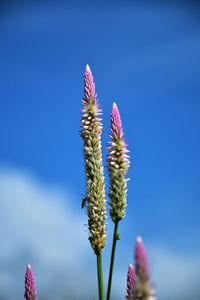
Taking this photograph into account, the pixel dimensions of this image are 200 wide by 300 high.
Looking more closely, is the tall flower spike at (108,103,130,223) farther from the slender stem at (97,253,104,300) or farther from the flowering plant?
the slender stem at (97,253,104,300)

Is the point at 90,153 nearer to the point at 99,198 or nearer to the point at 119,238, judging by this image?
the point at 99,198

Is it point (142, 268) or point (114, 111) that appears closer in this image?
point (142, 268)

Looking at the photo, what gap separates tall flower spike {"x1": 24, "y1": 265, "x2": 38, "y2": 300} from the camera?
7340 mm

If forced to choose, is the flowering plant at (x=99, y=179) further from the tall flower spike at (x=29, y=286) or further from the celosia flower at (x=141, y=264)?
the celosia flower at (x=141, y=264)

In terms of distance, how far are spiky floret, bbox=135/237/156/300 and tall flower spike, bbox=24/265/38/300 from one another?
3593 millimetres

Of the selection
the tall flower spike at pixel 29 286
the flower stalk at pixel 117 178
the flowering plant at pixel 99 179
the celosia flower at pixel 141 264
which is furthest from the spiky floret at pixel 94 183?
the celosia flower at pixel 141 264

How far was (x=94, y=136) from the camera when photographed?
8.16 m

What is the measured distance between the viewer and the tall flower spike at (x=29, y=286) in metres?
7.34

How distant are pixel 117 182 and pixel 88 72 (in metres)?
2.46

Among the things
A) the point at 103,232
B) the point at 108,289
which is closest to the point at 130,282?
the point at 108,289

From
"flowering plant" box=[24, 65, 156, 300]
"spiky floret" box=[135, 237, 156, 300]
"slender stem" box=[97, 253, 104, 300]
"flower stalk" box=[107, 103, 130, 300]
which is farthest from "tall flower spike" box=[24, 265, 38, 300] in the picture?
"spiky floret" box=[135, 237, 156, 300]

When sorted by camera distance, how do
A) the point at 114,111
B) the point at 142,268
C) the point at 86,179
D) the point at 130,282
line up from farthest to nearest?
the point at 86,179 → the point at 114,111 → the point at 130,282 → the point at 142,268

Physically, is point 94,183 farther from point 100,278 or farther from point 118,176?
point 100,278

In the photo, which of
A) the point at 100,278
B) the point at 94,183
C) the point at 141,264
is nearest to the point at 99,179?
the point at 94,183
